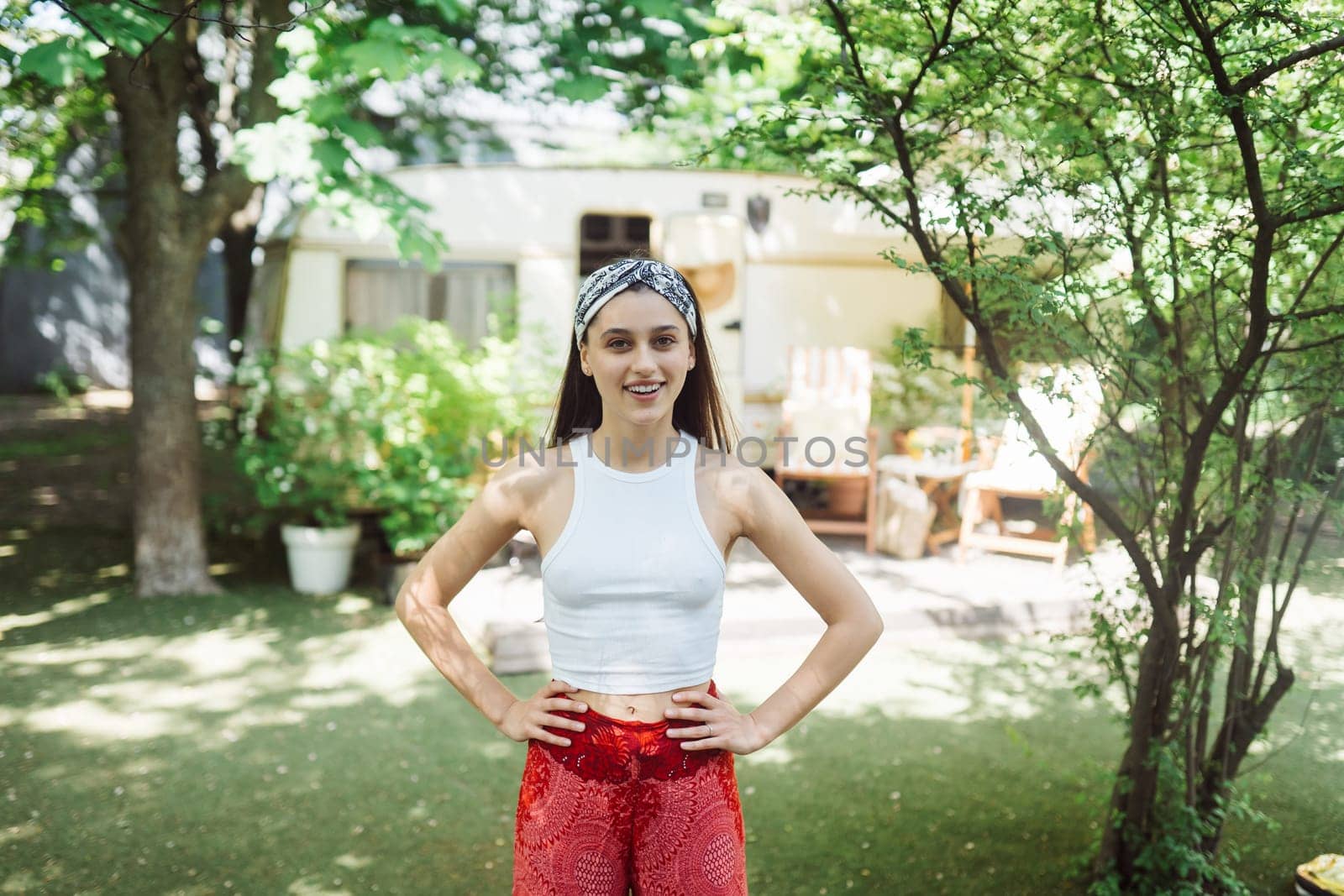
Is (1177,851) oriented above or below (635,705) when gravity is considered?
below

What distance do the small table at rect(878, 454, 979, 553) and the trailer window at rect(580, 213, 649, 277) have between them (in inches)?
98.9

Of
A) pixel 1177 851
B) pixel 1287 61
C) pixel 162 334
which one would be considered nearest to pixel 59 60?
pixel 162 334

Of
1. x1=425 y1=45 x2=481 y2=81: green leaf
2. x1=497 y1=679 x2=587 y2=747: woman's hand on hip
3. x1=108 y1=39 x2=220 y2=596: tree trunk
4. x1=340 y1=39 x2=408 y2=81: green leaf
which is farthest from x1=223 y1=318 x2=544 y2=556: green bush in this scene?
x1=497 y1=679 x2=587 y2=747: woman's hand on hip

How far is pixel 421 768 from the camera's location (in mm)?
3945

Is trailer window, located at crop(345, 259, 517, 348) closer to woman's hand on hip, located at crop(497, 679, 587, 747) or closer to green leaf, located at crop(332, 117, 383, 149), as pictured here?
green leaf, located at crop(332, 117, 383, 149)

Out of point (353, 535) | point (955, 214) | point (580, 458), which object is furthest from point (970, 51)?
point (353, 535)

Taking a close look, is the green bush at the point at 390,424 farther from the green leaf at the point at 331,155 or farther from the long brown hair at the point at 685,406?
the long brown hair at the point at 685,406

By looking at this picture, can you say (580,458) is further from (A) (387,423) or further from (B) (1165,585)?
(A) (387,423)

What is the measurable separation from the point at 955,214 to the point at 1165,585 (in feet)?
3.72

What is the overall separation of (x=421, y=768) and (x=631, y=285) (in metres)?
2.79

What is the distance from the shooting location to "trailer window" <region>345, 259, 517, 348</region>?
778 cm

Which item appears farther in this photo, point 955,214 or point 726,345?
point 726,345

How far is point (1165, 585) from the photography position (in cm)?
273

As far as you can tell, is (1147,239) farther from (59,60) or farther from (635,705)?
(59,60)
